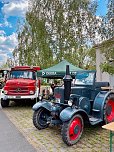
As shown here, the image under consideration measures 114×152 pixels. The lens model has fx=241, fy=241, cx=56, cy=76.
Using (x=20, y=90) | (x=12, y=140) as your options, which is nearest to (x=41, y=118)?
(x=12, y=140)

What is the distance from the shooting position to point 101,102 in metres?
7.08

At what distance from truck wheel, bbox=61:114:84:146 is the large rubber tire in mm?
Result: 1086

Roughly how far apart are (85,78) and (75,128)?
2.00 m

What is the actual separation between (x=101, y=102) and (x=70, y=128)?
1.46m

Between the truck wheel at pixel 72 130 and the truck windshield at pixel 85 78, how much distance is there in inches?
60.8

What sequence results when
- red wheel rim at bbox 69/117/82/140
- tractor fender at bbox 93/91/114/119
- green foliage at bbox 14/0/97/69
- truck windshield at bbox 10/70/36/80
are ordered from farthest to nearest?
green foliage at bbox 14/0/97/69 → truck windshield at bbox 10/70/36/80 → tractor fender at bbox 93/91/114/119 → red wheel rim at bbox 69/117/82/140

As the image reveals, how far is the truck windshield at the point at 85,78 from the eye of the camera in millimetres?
7541

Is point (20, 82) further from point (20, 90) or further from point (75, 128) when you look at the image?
point (75, 128)

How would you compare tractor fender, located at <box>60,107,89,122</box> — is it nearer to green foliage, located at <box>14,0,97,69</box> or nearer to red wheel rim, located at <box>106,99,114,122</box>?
red wheel rim, located at <box>106,99,114,122</box>

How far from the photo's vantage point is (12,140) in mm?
6598

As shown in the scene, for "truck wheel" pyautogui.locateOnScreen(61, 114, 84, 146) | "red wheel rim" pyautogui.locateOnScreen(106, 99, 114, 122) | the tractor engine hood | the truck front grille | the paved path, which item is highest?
the tractor engine hood

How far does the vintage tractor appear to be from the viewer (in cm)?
618

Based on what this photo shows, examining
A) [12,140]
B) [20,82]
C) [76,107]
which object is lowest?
[12,140]

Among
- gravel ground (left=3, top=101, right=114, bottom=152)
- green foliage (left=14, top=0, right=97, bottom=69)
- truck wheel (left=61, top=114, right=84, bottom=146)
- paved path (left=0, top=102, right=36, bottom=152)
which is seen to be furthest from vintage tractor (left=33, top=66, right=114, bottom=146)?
green foliage (left=14, top=0, right=97, bottom=69)
